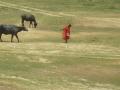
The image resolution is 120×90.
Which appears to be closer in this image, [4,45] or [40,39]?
[4,45]

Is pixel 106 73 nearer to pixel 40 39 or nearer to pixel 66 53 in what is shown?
pixel 66 53

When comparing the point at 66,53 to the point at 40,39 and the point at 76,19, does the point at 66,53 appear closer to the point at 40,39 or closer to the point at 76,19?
the point at 40,39

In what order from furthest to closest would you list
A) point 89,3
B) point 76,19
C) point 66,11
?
point 89,3, point 66,11, point 76,19

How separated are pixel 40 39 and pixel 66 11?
2438 centimetres

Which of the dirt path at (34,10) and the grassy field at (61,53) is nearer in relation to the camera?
the grassy field at (61,53)

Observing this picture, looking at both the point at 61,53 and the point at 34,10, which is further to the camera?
the point at 34,10

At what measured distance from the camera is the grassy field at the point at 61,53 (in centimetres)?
2536

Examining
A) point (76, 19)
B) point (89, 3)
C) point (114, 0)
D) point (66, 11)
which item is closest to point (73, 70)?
point (76, 19)

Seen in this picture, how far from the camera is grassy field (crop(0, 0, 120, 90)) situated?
83.2 feet

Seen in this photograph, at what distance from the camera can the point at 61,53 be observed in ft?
115

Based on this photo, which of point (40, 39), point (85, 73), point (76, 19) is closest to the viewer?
point (85, 73)

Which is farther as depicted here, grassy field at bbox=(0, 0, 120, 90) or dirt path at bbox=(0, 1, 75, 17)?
dirt path at bbox=(0, 1, 75, 17)

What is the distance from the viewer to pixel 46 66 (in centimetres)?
2983

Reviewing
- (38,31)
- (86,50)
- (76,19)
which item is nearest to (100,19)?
(76,19)
